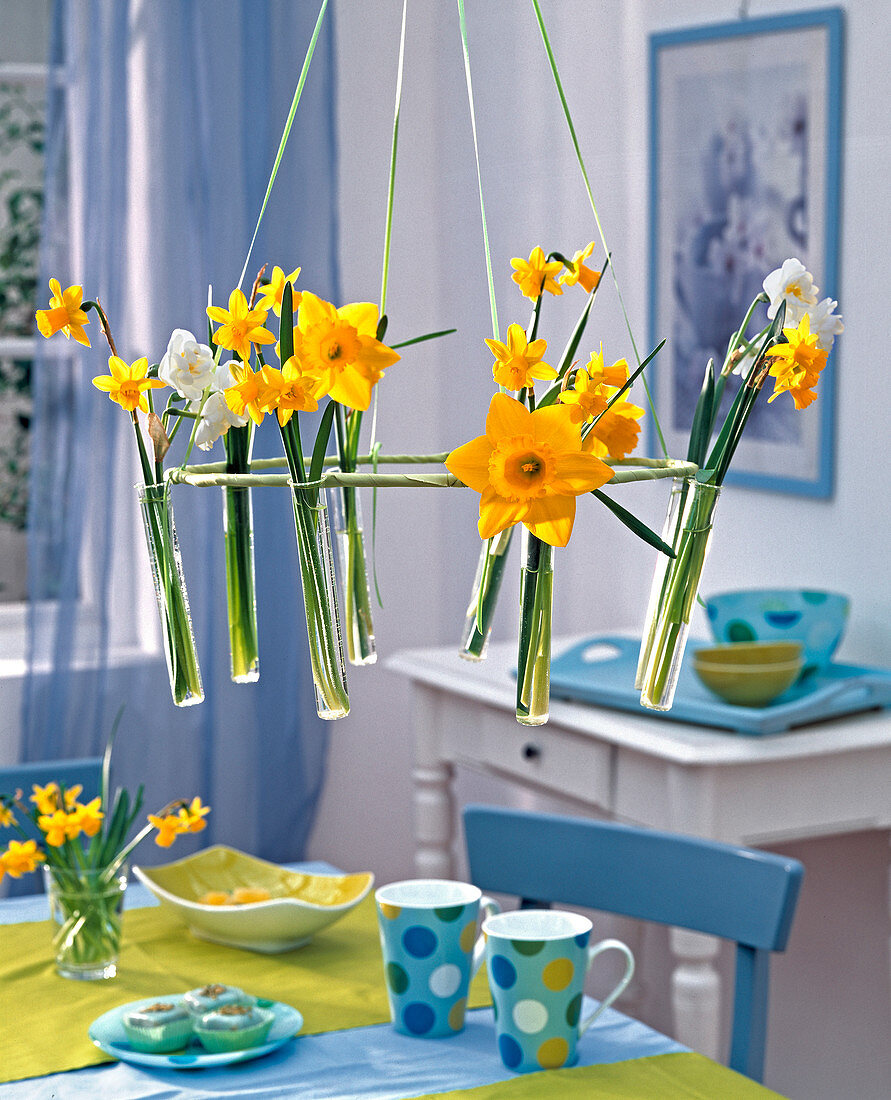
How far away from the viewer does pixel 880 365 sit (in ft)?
6.88

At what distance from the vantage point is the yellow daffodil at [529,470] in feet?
1.97

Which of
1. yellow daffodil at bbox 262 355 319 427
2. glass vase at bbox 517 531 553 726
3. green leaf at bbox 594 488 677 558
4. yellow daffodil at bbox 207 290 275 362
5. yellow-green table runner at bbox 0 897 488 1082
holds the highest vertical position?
yellow daffodil at bbox 207 290 275 362

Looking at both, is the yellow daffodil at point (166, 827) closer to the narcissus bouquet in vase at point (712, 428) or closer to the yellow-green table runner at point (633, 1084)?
the yellow-green table runner at point (633, 1084)

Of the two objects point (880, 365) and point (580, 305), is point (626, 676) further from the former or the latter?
point (580, 305)

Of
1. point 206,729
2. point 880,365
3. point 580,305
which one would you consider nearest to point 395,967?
point 880,365

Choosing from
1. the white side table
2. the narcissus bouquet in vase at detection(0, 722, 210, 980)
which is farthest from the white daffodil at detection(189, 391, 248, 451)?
the white side table

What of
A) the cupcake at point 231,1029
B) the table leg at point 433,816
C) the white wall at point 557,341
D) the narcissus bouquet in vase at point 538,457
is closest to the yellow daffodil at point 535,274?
the narcissus bouquet in vase at point 538,457

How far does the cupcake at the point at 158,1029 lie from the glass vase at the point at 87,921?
0.18m

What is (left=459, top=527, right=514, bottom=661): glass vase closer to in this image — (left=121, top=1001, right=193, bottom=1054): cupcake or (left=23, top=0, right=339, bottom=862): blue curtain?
(left=121, top=1001, right=193, bottom=1054): cupcake

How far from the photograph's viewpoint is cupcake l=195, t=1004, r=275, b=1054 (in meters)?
1.15

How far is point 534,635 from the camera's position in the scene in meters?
0.72

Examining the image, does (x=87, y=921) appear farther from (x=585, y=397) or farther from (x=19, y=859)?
(x=585, y=397)

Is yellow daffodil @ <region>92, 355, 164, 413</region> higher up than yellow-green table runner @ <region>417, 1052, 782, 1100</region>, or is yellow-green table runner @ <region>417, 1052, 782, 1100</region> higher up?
yellow daffodil @ <region>92, 355, 164, 413</region>

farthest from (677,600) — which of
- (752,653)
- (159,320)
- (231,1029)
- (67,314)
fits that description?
(159,320)
